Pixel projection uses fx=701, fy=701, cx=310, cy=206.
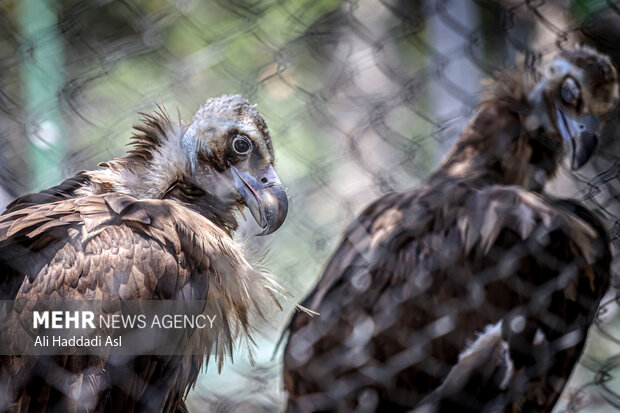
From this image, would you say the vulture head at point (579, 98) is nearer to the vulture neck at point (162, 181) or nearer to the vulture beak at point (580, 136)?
the vulture beak at point (580, 136)

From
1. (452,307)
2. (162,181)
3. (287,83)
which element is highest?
Result: (287,83)

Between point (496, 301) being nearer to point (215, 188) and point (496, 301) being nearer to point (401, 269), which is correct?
point (401, 269)

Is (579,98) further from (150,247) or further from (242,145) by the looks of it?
(150,247)

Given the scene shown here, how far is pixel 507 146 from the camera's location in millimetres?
1771

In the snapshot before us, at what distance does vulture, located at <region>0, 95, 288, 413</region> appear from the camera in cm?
111

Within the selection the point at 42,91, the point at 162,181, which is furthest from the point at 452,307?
the point at 42,91

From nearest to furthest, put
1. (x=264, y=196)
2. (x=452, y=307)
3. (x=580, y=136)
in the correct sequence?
(x=264, y=196), (x=452, y=307), (x=580, y=136)

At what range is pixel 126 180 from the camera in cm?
138

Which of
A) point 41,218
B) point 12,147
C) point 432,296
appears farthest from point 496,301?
point 12,147

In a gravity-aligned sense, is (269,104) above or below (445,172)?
above

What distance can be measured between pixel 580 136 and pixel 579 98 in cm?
10

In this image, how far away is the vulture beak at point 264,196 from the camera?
136 cm

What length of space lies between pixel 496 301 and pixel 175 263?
2.46ft

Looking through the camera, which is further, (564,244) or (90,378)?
(564,244)
